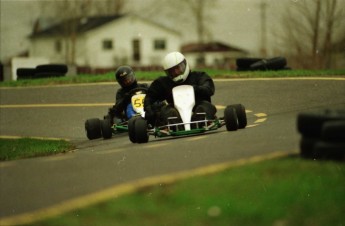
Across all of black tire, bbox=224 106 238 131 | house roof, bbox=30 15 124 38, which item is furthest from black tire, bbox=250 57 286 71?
house roof, bbox=30 15 124 38

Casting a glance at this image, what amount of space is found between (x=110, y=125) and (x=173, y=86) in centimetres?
170

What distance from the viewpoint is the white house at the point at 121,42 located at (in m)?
51.0

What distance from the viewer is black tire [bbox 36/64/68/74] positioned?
20.7m

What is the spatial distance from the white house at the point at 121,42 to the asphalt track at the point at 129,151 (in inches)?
1456

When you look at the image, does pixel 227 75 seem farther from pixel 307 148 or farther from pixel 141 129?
pixel 307 148

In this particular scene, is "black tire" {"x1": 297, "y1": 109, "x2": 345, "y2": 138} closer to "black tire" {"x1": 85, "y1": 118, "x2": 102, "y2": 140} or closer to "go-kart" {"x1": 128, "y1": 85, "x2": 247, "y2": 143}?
"go-kart" {"x1": 128, "y1": 85, "x2": 247, "y2": 143}

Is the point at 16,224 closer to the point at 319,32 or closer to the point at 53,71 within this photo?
the point at 319,32

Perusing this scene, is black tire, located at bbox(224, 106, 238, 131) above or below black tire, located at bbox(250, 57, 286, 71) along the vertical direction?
below

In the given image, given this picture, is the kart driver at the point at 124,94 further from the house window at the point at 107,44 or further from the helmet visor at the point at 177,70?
the house window at the point at 107,44

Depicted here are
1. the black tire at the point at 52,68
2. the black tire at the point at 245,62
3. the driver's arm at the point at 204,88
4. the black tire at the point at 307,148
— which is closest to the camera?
the black tire at the point at 307,148

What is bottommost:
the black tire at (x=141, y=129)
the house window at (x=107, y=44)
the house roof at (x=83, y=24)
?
the black tire at (x=141, y=129)

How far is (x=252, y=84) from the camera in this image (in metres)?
13.8

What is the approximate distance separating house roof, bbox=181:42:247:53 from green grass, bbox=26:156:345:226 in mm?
46429

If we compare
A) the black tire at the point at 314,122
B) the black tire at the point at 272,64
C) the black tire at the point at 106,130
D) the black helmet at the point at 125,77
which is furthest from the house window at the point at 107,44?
the black tire at the point at 314,122
